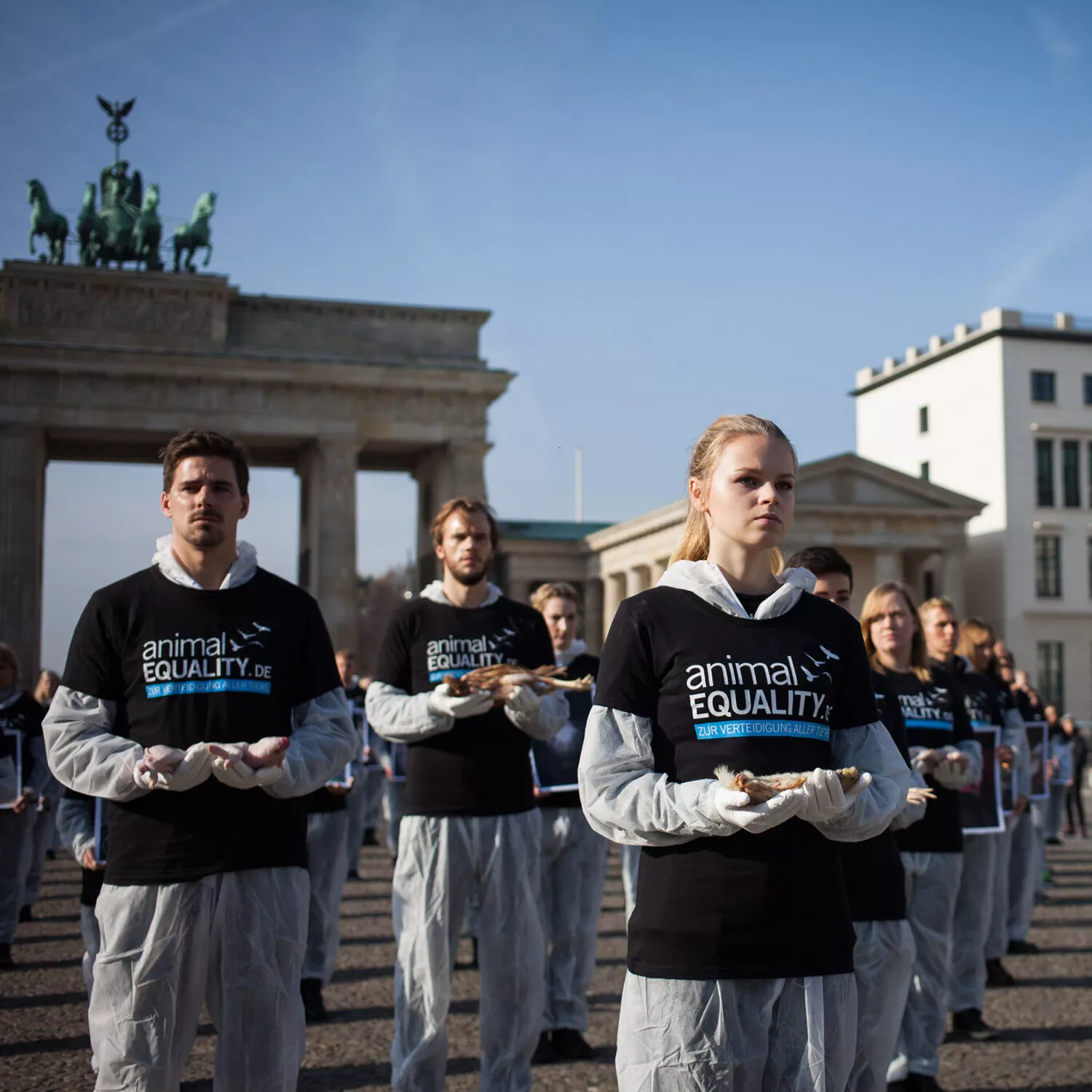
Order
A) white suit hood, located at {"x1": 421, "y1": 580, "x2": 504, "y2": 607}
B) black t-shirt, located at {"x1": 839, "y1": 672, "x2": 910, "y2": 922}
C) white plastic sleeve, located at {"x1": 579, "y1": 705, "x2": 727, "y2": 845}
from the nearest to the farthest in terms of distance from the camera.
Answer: white plastic sleeve, located at {"x1": 579, "y1": 705, "x2": 727, "y2": 845} < black t-shirt, located at {"x1": 839, "y1": 672, "x2": 910, "y2": 922} < white suit hood, located at {"x1": 421, "y1": 580, "x2": 504, "y2": 607}

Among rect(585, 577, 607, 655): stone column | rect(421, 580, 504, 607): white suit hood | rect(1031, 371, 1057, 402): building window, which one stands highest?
rect(1031, 371, 1057, 402): building window

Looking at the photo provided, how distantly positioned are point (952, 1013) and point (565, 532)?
190ft

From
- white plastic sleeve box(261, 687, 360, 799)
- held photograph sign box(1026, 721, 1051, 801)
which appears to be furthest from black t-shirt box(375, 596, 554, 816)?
held photograph sign box(1026, 721, 1051, 801)

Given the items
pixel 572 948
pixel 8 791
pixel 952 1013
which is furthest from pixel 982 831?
pixel 8 791

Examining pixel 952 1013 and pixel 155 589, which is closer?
pixel 155 589

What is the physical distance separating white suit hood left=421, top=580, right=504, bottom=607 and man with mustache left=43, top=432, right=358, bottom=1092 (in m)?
2.01

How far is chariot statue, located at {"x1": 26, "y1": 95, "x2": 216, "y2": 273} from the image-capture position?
48.5 metres

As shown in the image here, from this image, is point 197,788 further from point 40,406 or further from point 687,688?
point 40,406

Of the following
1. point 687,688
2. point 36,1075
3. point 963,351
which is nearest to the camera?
point 687,688

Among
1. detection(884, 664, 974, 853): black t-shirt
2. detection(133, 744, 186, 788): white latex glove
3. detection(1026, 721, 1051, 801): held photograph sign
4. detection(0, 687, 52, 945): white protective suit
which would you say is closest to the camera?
detection(133, 744, 186, 788): white latex glove

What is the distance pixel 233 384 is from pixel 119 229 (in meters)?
6.73

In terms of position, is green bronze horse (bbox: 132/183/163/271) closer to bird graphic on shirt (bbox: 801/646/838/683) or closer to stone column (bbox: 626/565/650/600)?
stone column (bbox: 626/565/650/600)

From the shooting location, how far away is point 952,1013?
785 centimetres

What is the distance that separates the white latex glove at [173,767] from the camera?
3.96 metres
